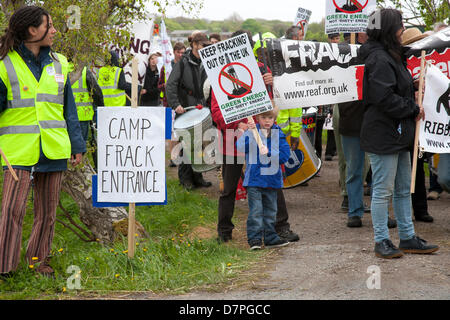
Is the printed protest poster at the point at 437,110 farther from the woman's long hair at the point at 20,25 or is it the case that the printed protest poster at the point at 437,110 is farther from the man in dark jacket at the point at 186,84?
the man in dark jacket at the point at 186,84

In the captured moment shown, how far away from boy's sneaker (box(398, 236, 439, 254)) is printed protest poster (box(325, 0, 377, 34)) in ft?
11.9

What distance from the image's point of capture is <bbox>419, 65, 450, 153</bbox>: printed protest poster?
618 cm

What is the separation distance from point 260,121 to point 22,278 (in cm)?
261

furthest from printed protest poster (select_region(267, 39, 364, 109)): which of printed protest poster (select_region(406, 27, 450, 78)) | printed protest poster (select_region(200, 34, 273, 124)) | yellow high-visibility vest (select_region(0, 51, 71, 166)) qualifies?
yellow high-visibility vest (select_region(0, 51, 71, 166))

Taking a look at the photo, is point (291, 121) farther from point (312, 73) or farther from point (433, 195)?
point (433, 195)

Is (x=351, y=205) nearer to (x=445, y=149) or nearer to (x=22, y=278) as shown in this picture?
(x=445, y=149)

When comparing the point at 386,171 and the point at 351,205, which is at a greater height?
the point at 386,171

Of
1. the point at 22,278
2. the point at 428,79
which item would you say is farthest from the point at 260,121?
the point at 22,278

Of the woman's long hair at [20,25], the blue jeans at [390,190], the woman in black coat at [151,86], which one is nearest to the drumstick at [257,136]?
the blue jeans at [390,190]

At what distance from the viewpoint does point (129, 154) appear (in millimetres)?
5781

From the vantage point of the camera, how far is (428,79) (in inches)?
246

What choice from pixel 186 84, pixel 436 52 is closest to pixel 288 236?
pixel 436 52

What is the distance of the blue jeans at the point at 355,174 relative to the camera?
24.1ft

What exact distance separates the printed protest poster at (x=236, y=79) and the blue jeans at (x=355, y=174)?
61.5 inches
